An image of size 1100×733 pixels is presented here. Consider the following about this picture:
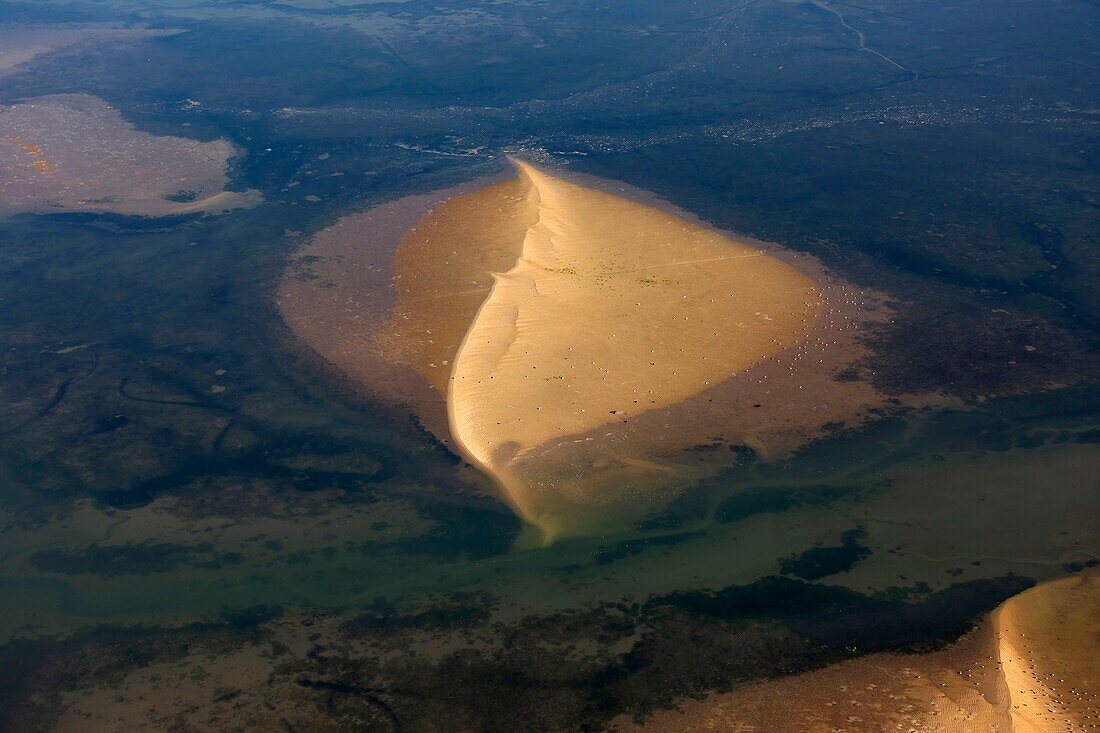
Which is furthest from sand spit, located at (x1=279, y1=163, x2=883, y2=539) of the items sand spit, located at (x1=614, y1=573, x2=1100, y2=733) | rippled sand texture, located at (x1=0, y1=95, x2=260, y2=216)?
rippled sand texture, located at (x1=0, y1=95, x2=260, y2=216)

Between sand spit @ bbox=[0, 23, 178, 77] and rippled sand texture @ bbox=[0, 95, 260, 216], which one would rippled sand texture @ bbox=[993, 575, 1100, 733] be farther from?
sand spit @ bbox=[0, 23, 178, 77]

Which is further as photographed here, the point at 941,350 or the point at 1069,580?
the point at 941,350

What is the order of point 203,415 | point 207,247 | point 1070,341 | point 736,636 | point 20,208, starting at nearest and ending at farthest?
point 736,636, point 203,415, point 1070,341, point 207,247, point 20,208

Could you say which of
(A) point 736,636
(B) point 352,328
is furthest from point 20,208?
(A) point 736,636

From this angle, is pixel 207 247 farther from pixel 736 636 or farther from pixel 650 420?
pixel 736 636

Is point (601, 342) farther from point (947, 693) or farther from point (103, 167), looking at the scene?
point (103, 167)

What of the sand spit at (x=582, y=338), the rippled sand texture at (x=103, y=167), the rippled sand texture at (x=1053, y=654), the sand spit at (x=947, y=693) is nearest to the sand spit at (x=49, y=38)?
the rippled sand texture at (x=103, y=167)

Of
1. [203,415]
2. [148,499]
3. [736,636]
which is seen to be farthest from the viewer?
[203,415]
